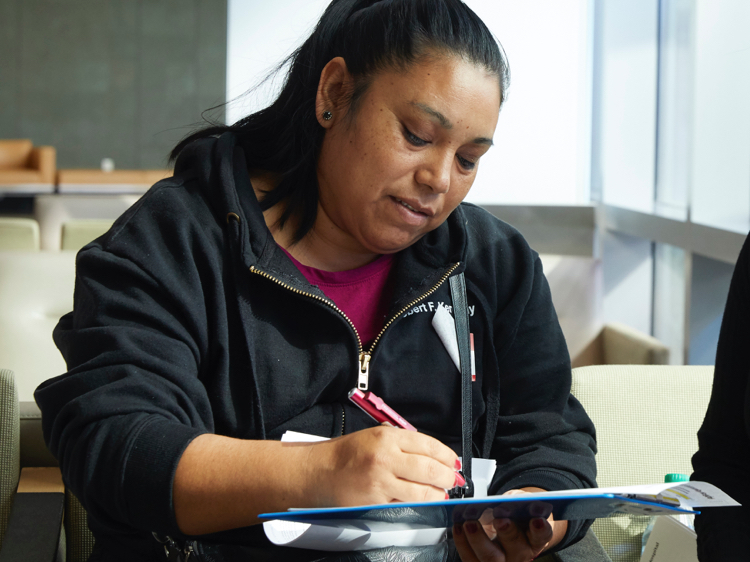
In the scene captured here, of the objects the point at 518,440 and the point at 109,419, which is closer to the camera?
the point at 109,419

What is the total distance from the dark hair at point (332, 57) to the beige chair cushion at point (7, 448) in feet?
1.67

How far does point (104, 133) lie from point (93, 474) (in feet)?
29.5

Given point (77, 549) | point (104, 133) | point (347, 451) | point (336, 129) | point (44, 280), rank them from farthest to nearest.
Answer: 1. point (104, 133)
2. point (44, 280)
3. point (77, 549)
4. point (336, 129)
5. point (347, 451)

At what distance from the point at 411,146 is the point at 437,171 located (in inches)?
1.9

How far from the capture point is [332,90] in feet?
3.73

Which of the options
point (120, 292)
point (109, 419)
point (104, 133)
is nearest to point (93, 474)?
point (109, 419)

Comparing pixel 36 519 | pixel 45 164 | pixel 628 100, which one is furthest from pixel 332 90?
pixel 45 164

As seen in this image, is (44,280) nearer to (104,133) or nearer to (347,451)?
(347,451)

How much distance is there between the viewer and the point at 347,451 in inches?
30.7

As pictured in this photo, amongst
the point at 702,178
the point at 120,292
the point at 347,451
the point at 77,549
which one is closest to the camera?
the point at 347,451

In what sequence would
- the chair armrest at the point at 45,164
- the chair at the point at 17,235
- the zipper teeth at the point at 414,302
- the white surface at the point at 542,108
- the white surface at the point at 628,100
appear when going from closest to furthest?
the zipper teeth at the point at 414,302 → the white surface at the point at 628,100 → the chair at the point at 17,235 → the white surface at the point at 542,108 → the chair armrest at the point at 45,164

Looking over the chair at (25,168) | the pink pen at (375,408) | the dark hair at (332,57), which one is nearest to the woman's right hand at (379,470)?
the pink pen at (375,408)

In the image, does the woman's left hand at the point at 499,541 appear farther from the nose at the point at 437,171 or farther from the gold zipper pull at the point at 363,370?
the nose at the point at 437,171

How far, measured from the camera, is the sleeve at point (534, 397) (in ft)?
3.77
